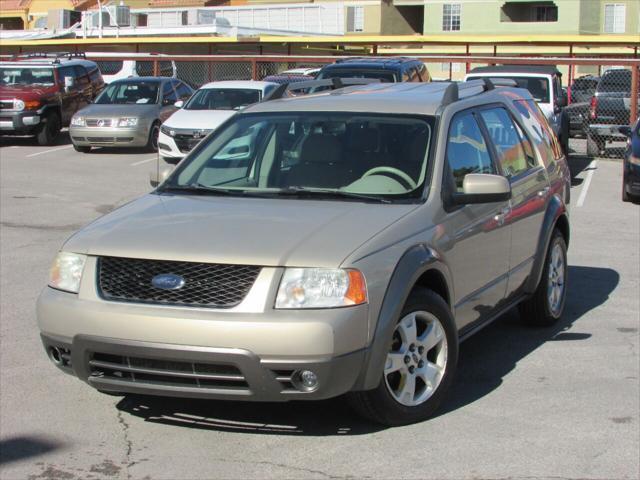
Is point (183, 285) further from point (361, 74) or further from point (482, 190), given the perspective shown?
point (361, 74)

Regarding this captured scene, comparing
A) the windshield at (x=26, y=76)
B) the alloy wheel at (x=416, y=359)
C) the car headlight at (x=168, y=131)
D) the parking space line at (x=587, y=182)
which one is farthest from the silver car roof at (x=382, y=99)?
the windshield at (x=26, y=76)

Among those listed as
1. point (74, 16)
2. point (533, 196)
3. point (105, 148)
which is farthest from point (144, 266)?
point (74, 16)

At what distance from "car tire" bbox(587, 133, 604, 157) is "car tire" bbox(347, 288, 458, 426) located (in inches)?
648

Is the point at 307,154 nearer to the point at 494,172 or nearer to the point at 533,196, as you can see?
the point at 494,172

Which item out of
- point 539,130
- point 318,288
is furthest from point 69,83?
point 318,288

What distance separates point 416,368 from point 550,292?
2.43 metres

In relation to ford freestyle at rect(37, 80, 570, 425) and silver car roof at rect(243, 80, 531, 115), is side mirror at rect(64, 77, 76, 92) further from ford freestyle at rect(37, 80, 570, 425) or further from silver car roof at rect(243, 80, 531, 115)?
ford freestyle at rect(37, 80, 570, 425)

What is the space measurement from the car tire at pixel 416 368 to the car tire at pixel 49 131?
19.0m

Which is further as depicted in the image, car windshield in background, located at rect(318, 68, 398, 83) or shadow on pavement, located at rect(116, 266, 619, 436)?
car windshield in background, located at rect(318, 68, 398, 83)

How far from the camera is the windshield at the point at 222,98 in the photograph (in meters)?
19.2

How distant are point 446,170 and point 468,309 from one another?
0.85m

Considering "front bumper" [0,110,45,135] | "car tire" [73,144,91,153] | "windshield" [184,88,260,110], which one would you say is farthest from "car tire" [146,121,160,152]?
"front bumper" [0,110,45,135]

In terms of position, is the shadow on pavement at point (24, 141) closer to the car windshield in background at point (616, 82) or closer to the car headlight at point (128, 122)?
the car headlight at point (128, 122)

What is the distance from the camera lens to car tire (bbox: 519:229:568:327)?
7.49 meters
